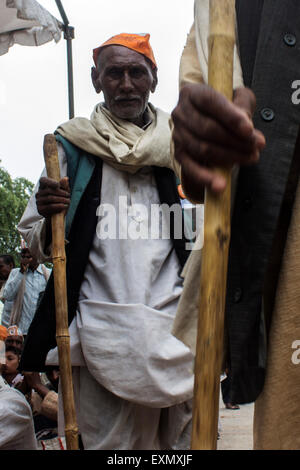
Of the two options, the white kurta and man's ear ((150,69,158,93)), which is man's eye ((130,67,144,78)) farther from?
the white kurta

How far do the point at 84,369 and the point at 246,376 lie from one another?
1.98 metres

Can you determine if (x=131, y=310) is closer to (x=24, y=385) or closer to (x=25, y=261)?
(x=24, y=385)

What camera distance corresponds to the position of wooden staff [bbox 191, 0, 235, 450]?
1281 mm

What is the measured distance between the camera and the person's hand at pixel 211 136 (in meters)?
1.27

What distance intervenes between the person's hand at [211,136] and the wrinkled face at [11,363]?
452 centimetres

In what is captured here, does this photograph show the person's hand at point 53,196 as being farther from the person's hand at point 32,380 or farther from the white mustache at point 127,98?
the person's hand at point 32,380

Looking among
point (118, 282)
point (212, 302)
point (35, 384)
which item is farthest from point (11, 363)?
point (212, 302)

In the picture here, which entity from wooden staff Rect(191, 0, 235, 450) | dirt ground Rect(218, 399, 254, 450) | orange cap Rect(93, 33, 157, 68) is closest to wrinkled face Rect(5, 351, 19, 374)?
dirt ground Rect(218, 399, 254, 450)

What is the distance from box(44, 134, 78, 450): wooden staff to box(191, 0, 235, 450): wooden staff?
72.1 inches

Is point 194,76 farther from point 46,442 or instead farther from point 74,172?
point 46,442

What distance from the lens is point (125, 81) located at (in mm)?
3578

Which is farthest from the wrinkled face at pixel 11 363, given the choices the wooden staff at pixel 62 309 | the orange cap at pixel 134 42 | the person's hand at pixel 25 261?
the orange cap at pixel 134 42

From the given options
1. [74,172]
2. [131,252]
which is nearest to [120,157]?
[74,172]

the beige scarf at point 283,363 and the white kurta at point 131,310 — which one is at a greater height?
the beige scarf at point 283,363
